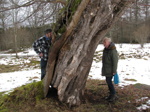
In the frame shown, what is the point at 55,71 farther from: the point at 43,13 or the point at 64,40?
the point at 43,13

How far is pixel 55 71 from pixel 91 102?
130cm

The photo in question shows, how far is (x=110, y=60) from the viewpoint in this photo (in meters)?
3.59

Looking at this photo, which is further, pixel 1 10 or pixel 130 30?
pixel 130 30

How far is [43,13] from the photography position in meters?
3.81

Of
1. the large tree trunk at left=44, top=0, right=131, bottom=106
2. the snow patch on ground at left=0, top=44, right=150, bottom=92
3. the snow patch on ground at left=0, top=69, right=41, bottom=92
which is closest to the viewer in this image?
the large tree trunk at left=44, top=0, right=131, bottom=106

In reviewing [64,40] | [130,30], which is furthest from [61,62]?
[130,30]

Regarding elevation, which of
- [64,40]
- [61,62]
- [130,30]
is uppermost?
[130,30]

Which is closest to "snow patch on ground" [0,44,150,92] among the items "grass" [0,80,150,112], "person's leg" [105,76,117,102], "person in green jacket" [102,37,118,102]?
"person's leg" [105,76,117,102]

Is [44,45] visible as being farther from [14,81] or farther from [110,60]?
[14,81]

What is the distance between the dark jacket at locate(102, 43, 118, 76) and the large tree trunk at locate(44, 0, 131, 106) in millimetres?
540

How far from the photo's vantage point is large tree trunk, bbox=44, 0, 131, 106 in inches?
109

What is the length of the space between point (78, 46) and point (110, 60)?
3.67 ft

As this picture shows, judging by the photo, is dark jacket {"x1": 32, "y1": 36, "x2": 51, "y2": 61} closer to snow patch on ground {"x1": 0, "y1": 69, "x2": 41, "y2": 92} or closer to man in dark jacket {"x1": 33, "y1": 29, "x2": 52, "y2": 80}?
man in dark jacket {"x1": 33, "y1": 29, "x2": 52, "y2": 80}

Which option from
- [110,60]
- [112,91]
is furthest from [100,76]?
[110,60]
